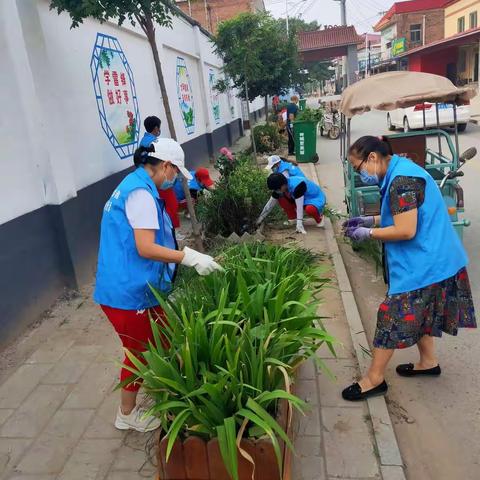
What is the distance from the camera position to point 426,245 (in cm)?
281

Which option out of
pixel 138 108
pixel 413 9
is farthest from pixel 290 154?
pixel 413 9

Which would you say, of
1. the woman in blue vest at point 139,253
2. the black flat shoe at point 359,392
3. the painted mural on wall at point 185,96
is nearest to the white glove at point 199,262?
the woman in blue vest at point 139,253

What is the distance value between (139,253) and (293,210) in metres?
4.66

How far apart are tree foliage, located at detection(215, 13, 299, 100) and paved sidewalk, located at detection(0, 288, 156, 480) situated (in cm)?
896

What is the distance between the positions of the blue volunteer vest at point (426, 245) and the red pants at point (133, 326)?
147cm

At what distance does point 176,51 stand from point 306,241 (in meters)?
6.83

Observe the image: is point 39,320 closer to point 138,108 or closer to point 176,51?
point 138,108

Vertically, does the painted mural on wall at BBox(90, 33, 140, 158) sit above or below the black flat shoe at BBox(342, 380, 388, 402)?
above

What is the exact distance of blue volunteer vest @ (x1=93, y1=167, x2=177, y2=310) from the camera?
2537mm

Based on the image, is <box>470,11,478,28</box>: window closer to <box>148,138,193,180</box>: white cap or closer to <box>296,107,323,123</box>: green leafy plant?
<box>296,107,323,123</box>: green leafy plant

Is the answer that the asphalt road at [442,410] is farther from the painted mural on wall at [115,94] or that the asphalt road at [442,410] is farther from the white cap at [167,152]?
the painted mural on wall at [115,94]

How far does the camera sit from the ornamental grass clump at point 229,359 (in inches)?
81.6

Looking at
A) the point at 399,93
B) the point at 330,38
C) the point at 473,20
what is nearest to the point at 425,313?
the point at 399,93

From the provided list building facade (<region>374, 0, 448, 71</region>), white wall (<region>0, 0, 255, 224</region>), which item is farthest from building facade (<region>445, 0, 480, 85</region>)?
white wall (<region>0, 0, 255, 224</region>)
